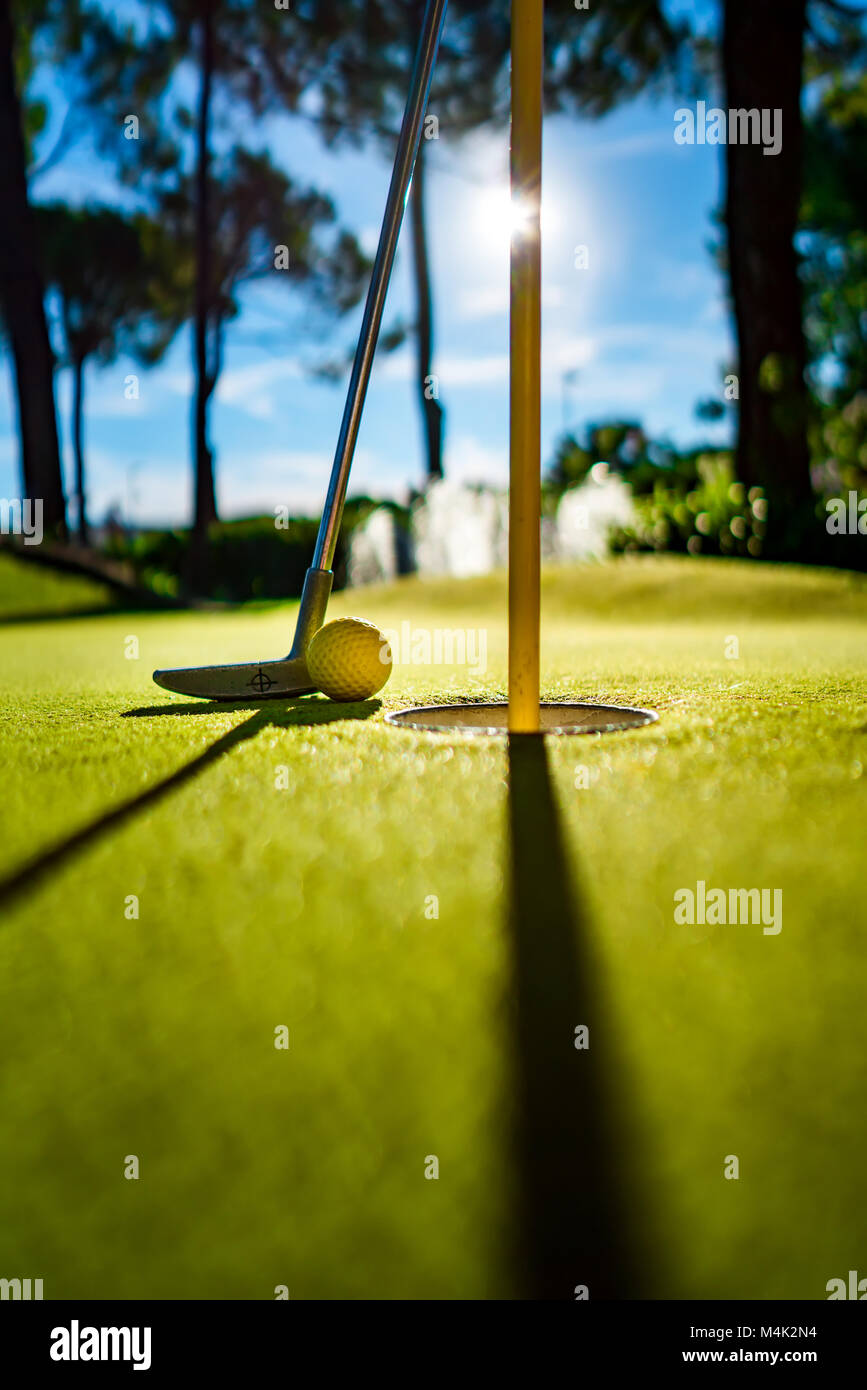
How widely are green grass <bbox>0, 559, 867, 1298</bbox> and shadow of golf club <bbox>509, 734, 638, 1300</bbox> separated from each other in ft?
0.05

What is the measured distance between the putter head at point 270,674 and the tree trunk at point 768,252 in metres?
8.78

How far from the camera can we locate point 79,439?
27266 millimetres

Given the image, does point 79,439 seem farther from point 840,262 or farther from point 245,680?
point 245,680

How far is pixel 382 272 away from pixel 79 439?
1020 inches

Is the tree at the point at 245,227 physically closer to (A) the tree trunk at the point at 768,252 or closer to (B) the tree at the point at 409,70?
(B) the tree at the point at 409,70

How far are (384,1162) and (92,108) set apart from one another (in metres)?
22.4

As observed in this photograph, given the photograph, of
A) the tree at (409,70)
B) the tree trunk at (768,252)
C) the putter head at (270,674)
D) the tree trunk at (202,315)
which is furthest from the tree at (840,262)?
the putter head at (270,674)

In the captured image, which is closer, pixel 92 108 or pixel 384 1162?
pixel 384 1162

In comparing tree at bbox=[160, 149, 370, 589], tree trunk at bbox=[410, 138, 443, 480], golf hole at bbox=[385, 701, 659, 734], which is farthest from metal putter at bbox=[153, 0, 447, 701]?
tree at bbox=[160, 149, 370, 589]

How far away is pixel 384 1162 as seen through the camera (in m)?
0.89

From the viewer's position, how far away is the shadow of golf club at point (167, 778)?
167cm

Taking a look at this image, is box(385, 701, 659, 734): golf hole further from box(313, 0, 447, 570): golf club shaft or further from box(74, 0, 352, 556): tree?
box(74, 0, 352, 556): tree

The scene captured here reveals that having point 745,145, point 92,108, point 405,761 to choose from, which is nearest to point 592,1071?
point 405,761
